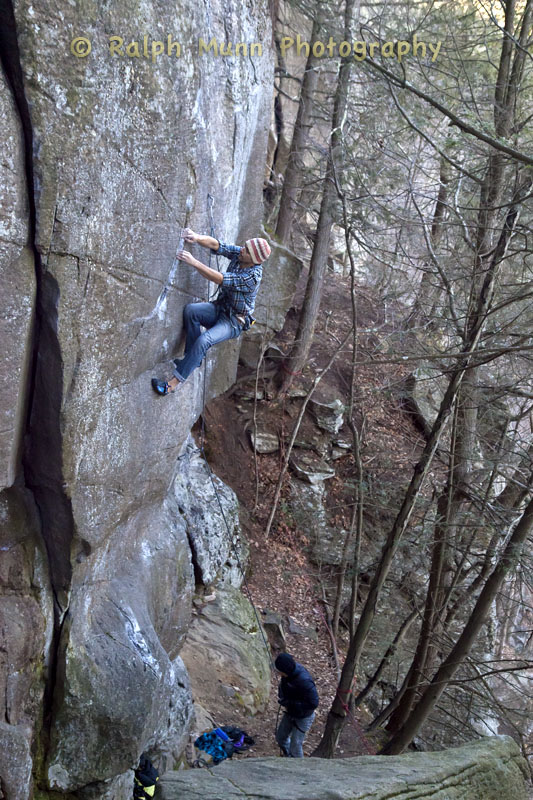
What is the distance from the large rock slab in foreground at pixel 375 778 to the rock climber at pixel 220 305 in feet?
13.0

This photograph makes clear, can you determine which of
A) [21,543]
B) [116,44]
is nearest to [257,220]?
[116,44]

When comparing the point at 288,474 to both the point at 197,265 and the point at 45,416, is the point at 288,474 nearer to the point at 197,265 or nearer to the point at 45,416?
the point at 197,265

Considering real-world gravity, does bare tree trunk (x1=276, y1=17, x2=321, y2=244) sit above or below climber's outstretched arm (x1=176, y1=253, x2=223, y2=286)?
above

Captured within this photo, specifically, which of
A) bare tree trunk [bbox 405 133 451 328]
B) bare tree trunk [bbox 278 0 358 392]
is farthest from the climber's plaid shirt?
bare tree trunk [bbox 278 0 358 392]

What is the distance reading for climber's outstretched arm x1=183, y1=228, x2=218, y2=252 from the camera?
21.5 feet

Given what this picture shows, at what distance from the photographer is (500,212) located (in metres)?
8.48

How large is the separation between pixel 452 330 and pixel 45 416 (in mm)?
5988

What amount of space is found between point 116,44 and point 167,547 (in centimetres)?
581

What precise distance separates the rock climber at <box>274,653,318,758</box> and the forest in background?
429 mm

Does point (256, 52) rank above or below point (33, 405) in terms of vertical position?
above

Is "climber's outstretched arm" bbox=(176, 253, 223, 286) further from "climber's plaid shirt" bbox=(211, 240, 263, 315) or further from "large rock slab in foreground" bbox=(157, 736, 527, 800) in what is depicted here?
"large rock slab in foreground" bbox=(157, 736, 527, 800)

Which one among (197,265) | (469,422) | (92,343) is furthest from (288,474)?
(92,343)

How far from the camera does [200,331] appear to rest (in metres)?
7.23

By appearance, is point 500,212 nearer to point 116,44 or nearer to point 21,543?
point 116,44
